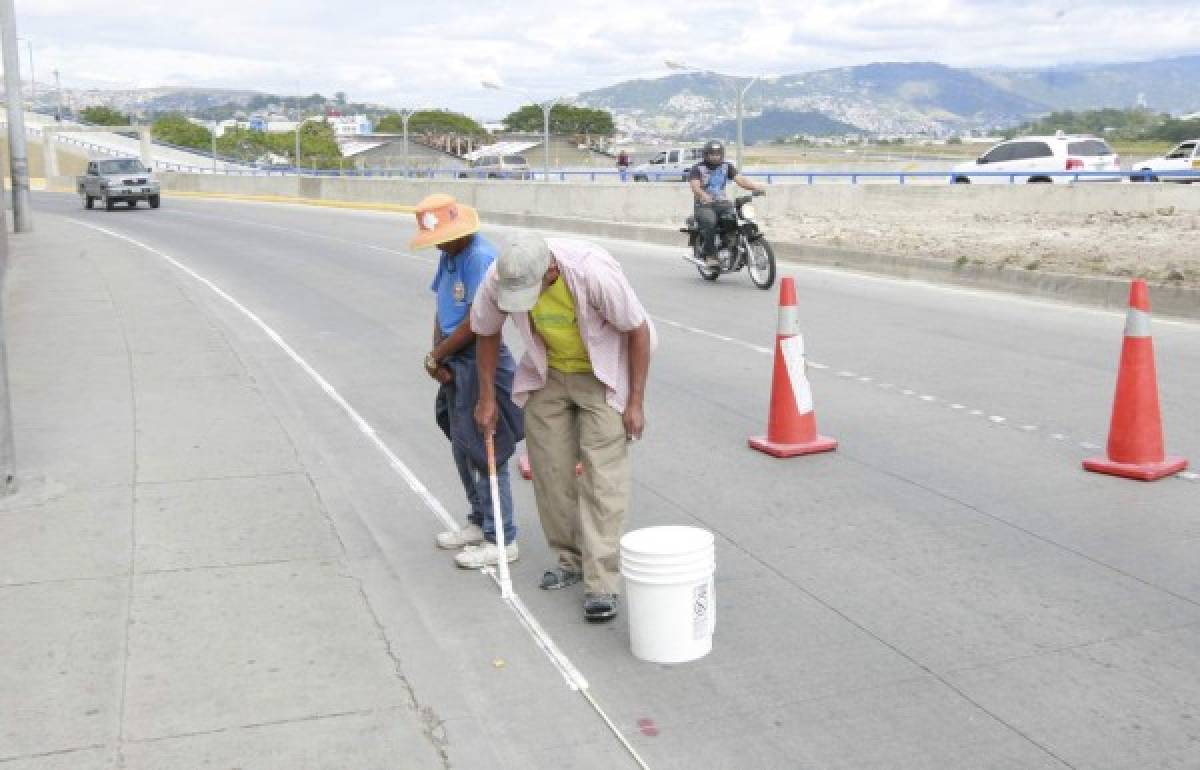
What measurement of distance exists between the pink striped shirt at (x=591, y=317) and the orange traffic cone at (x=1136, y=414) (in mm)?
3483

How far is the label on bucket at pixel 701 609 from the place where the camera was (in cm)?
515

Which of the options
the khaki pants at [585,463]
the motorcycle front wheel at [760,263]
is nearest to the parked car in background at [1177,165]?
the motorcycle front wheel at [760,263]

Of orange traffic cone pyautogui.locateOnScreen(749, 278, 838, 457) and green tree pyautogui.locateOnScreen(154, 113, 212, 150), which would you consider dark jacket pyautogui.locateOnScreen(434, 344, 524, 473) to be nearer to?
orange traffic cone pyautogui.locateOnScreen(749, 278, 838, 457)

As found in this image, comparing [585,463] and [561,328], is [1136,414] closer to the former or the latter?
[585,463]

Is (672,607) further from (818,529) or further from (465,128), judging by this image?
(465,128)

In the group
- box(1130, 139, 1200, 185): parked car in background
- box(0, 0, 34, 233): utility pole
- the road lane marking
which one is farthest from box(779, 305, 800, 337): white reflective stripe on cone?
box(0, 0, 34, 233): utility pole

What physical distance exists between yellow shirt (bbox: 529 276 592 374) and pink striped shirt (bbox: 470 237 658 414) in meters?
0.04

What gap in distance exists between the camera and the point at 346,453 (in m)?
8.90

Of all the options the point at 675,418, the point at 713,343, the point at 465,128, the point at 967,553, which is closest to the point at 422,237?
the point at 967,553

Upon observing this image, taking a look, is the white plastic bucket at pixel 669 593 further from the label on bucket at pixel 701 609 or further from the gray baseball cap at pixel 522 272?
the gray baseball cap at pixel 522 272

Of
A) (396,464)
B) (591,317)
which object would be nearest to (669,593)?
(591,317)

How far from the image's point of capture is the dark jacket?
618 centimetres

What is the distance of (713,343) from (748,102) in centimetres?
3392

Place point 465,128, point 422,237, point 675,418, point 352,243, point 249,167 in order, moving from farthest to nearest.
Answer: point 465,128
point 249,167
point 352,243
point 675,418
point 422,237
